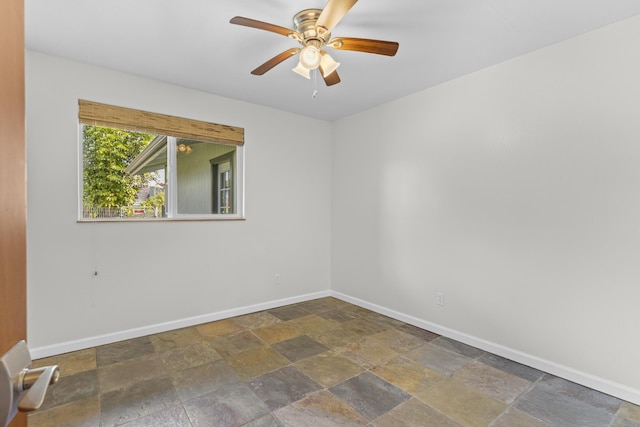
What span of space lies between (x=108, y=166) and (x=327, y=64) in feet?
7.23

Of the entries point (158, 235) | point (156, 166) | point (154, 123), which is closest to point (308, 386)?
point (158, 235)

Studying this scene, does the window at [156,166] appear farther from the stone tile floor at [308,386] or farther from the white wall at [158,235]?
the stone tile floor at [308,386]

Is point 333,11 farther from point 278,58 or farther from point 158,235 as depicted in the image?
point 158,235

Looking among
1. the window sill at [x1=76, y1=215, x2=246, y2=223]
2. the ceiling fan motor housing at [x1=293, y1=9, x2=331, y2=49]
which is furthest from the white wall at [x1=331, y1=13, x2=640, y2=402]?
the window sill at [x1=76, y1=215, x2=246, y2=223]

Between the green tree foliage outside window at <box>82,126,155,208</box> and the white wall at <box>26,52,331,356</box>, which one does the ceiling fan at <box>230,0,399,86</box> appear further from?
the green tree foliage outside window at <box>82,126,155,208</box>

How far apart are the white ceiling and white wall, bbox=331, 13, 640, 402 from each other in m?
0.29

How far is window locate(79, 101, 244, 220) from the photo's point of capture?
9.19ft

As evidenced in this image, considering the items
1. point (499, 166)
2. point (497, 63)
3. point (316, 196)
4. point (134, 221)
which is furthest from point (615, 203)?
point (134, 221)

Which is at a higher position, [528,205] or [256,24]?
[256,24]

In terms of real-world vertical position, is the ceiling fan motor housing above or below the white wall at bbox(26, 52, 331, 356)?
above

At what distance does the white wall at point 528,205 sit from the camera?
2.09 meters

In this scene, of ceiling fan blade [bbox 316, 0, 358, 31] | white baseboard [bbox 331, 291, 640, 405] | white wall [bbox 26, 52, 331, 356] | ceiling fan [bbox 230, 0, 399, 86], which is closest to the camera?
ceiling fan blade [bbox 316, 0, 358, 31]

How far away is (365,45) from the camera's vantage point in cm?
192

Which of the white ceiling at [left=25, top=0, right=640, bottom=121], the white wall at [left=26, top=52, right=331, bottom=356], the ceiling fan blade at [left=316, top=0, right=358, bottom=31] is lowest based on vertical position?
the white wall at [left=26, top=52, right=331, bottom=356]
